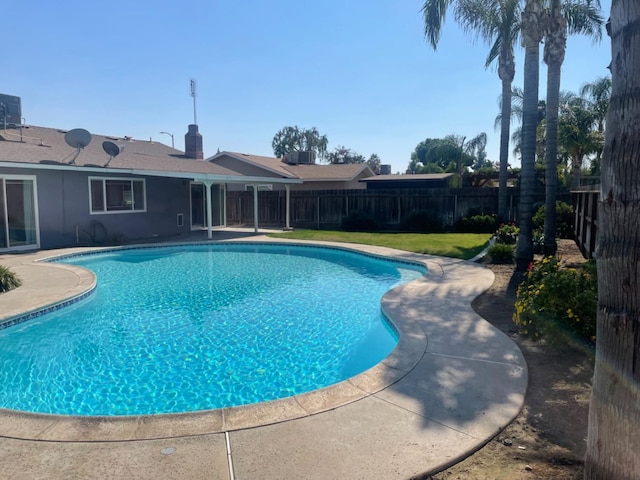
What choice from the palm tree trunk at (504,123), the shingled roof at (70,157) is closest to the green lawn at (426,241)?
the palm tree trunk at (504,123)

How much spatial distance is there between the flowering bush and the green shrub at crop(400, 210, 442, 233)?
15187 mm

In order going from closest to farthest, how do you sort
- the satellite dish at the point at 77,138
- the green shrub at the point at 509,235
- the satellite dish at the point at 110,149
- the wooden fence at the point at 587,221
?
the wooden fence at the point at 587,221, the green shrub at the point at 509,235, the satellite dish at the point at 77,138, the satellite dish at the point at 110,149

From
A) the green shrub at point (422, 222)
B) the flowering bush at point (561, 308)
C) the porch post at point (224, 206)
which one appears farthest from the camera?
the porch post at point (224, 206)

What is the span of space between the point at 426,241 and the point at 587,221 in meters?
6.05

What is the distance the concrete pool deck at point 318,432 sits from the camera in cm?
303

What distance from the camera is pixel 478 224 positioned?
66.1 feet

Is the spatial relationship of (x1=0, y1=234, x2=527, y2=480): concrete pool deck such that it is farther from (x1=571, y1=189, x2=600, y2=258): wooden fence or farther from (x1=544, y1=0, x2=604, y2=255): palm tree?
(x1=544, y1=0, x2=604, y2=255): palm tree

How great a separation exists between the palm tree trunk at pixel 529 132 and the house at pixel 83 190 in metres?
11.9

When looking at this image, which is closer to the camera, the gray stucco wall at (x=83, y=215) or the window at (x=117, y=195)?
the gray stucco wall at (x=83, y=215)

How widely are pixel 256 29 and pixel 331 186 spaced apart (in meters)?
14.6

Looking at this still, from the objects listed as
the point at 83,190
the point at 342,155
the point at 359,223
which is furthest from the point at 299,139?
the point at 83,190

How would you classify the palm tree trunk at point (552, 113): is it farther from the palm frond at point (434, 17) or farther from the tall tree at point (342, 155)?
the tall tree at point (342, 155)

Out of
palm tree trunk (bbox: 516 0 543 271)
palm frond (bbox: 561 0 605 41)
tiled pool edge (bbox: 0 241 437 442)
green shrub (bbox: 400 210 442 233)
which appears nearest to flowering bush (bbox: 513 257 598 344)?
tiled pool edge (bbox: 0 241 437 442)

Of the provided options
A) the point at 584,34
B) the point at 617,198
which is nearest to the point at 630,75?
the point at 617,198
